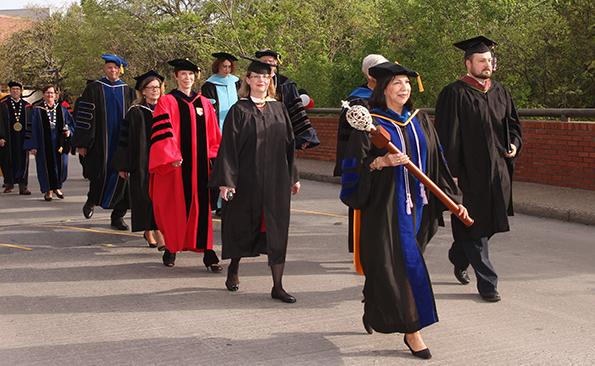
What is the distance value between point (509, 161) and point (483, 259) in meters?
0.85

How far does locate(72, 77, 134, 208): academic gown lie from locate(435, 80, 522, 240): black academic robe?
517 cm

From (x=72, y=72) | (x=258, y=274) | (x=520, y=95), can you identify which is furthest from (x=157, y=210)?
(x=72, y=72)

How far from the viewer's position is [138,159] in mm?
9148

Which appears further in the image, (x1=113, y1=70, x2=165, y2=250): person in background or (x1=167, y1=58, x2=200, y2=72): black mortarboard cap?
(x1=113, y1=70, x2=165, y2=250): person in background

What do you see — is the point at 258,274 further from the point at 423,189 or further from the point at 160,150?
the point at 423,189

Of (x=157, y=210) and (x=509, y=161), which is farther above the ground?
(x=509, y=161)

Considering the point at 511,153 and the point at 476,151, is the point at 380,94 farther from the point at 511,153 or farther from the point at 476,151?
the point at 511,153

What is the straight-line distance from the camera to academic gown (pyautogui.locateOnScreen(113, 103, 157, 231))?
909 cm

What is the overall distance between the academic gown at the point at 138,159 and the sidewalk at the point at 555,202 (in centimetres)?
504

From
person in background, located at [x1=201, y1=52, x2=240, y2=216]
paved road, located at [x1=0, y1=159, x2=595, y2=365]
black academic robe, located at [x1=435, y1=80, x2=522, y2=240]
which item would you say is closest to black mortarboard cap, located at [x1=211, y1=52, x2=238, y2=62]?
person in background, located at [x1=201, y1=52, x2=240, y2=216]

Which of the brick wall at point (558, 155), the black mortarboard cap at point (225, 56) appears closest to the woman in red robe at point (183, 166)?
the black mortarboard cap at point (225, 56)

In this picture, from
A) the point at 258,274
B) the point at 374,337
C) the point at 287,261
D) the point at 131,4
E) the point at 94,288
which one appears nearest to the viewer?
the point at 374,337

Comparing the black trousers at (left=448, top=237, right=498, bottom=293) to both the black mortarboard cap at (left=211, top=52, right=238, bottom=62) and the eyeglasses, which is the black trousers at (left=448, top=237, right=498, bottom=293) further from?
the black mortarboard cap at (left=211, top=52, right=238, bottom=62)

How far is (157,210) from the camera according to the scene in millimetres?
8398
